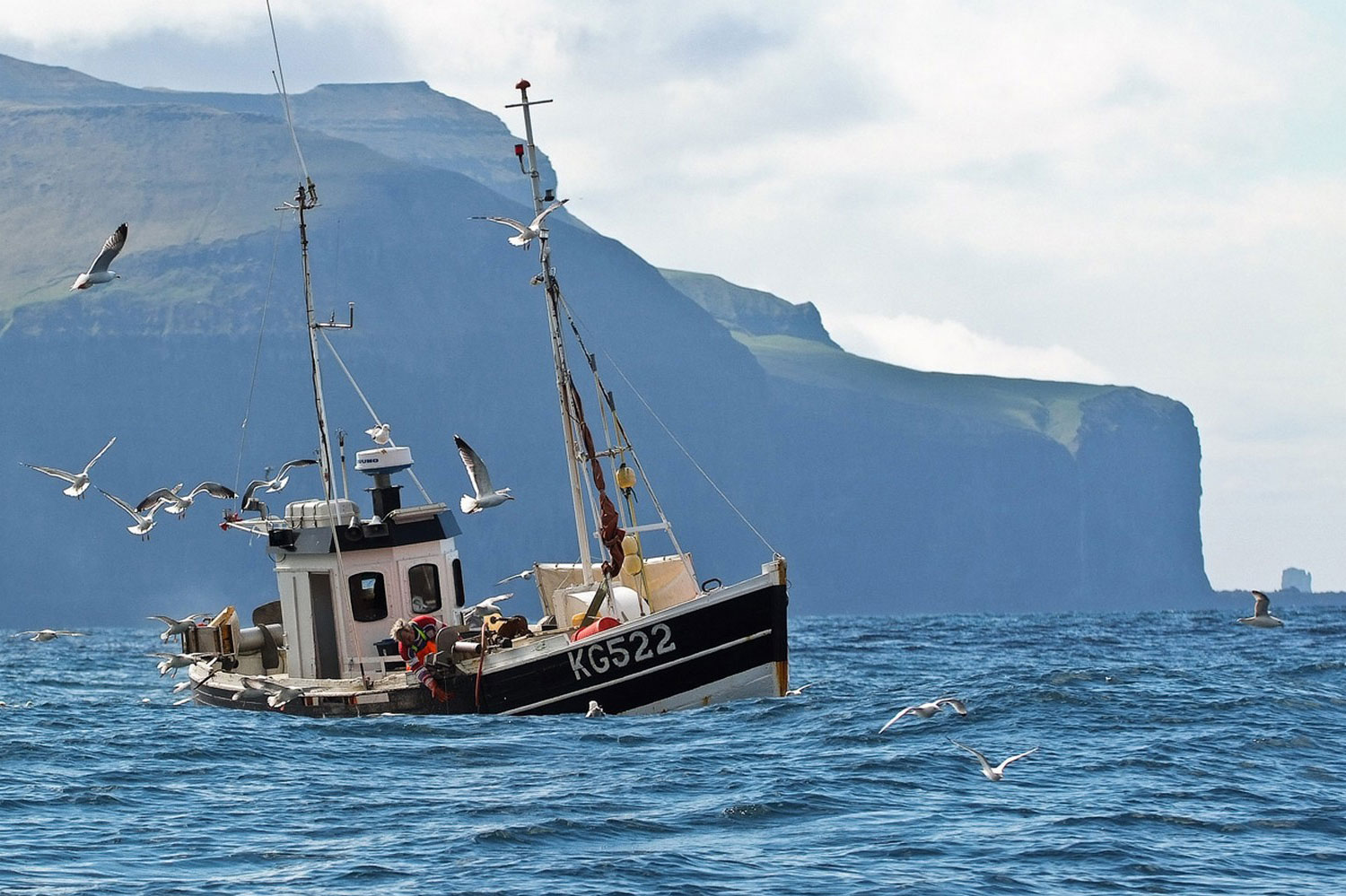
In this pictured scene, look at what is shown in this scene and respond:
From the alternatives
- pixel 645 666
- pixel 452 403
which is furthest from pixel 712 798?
pixel 452 403

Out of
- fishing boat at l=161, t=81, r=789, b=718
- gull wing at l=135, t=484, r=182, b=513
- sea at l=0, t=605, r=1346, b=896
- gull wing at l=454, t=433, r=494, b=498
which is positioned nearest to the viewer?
sea at l=0, t=605, r=1346, b=896

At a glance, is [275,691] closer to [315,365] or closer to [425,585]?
[425,585]

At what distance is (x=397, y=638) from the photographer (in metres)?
27.6

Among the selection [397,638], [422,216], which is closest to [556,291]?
[397,638]

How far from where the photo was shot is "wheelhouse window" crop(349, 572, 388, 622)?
29.5m

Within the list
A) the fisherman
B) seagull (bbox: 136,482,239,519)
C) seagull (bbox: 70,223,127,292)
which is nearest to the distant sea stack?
seagull (bbox: 136,482,239,519)

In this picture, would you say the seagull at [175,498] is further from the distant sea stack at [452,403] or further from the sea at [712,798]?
the distant sea stack at [452,403]

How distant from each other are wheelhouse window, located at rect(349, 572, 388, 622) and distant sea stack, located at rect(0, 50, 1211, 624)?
271 feet

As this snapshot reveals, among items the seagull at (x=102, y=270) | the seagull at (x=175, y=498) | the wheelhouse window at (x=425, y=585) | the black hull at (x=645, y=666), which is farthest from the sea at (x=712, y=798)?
the seagull at (x=102, y=270)

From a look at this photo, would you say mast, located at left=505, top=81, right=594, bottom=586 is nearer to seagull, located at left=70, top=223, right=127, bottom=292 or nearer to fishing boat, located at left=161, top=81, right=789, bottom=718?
fishing boat, located at left=161, top=81, right=789, bottom=718

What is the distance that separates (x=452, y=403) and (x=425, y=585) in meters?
93.9

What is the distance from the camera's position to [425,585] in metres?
Answer: 29.9

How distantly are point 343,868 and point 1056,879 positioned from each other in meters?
6.45

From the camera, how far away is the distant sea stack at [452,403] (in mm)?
118188
